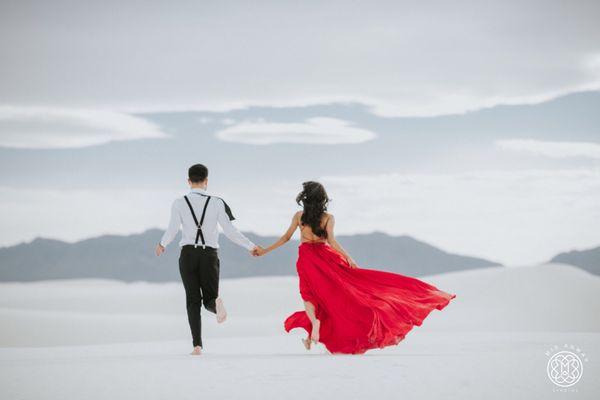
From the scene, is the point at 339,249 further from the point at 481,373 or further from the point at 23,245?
the point at 23,245

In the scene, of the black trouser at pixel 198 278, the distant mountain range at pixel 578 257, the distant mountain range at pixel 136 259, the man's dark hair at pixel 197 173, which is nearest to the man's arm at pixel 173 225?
the black trouser at pixel 198 278

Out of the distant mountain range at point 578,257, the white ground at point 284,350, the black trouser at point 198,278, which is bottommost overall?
the white ground at point 284,350

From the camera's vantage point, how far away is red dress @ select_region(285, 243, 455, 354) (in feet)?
29.2

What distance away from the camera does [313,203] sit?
8.74 m

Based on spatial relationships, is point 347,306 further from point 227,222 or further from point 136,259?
point 136,259

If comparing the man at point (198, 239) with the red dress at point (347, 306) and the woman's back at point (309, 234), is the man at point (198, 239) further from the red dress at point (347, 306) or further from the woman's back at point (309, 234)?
the red dress at point (347, 306)

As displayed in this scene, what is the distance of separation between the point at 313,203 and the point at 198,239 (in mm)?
1200

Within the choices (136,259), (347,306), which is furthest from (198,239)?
(136,259)

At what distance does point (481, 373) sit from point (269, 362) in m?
1.86

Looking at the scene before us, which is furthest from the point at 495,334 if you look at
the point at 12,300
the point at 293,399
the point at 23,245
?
the point at 23,245

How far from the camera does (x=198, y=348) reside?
8.89 m

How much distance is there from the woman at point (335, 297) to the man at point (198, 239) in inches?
27.2

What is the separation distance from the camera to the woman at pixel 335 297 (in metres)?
8.80

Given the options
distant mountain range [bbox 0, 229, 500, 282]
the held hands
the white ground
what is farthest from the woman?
distant mountain range [bbox 0, 229, 500, 282]
